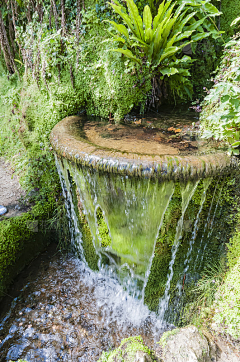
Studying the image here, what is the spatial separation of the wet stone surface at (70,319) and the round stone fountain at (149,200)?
249 mm

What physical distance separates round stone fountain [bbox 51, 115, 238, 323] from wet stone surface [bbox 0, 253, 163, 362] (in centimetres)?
25

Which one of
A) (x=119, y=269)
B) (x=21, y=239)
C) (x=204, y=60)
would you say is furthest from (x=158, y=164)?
(x=204, y=60)

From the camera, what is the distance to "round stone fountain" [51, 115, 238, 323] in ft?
7.61

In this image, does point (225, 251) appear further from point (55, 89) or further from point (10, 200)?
point (55, 89)

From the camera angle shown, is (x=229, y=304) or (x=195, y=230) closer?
(x=229, y=304)

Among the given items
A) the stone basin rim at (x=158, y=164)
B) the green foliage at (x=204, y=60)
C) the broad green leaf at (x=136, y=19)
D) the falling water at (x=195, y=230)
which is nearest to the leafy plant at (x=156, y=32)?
the broad green leaf at (x=136, y=19)

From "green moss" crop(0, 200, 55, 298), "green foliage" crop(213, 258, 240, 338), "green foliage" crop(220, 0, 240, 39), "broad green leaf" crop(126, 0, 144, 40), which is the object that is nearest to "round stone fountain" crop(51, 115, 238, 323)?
"green foliage" crop(213, 258, 240, 338)

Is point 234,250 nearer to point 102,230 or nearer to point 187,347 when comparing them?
point 187,347

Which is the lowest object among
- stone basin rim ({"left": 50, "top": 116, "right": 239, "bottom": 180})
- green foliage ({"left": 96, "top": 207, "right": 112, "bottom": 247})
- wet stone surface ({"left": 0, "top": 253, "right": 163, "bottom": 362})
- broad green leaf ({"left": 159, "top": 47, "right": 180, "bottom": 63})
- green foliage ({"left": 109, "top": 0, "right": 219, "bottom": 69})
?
wet stone surface ({"left": 0, "top": 253, "right": 163, "bottom": 362})

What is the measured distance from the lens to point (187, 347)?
6.73 ft

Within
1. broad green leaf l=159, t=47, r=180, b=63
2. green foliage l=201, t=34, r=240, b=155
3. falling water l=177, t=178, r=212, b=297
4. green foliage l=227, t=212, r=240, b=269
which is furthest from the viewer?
broad green leaf l=159, t=47, r=180, b=63

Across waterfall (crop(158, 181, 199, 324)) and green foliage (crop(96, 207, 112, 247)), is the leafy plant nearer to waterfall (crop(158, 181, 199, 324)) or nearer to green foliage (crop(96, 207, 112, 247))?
waterfall (crop(158, 181, 199, 324))

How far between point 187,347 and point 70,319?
172cm

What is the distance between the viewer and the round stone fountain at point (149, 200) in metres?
2.32
